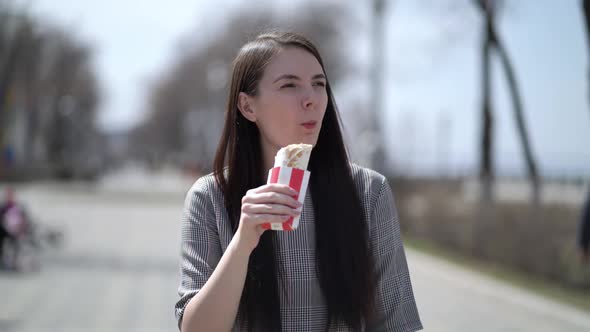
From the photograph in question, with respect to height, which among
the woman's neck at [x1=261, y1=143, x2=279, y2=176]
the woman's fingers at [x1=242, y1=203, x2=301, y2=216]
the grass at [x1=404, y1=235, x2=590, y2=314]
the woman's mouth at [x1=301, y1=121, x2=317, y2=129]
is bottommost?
the grass at [x1=404, y1=235, x2=590, y2=314]

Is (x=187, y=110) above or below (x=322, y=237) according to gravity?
above

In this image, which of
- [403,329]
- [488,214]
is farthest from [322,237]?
[488,214]

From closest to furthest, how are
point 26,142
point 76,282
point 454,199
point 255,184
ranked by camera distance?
point 255,184 < point 76,282 < point 454,199 < point 26,142

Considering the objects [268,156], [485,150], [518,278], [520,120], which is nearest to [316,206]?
[268,156]

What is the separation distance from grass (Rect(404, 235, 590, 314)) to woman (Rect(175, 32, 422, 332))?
302 inches

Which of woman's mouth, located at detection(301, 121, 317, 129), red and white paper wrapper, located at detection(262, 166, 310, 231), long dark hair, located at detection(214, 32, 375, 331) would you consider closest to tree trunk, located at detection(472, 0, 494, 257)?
long dark hair, located at detection(214, 32, 375, 331)

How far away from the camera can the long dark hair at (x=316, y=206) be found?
197 cm

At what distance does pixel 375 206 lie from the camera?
207 centimetres

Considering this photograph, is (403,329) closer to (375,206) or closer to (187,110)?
(375,206)

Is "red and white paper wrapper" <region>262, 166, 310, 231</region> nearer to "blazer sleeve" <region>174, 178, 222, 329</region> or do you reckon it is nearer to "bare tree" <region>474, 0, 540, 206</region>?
"blazer sleeve" <region>174, 178, 222, 329</region>

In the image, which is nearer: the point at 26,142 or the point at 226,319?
the point at 226,319

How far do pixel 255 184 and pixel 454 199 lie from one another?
14084 mm

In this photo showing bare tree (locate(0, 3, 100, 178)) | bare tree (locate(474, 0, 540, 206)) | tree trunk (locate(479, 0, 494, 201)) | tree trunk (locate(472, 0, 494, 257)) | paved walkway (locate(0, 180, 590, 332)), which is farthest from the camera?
bare tree (locate(0, 3, 100, 178))

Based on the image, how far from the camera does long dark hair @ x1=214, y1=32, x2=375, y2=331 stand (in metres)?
1.97
